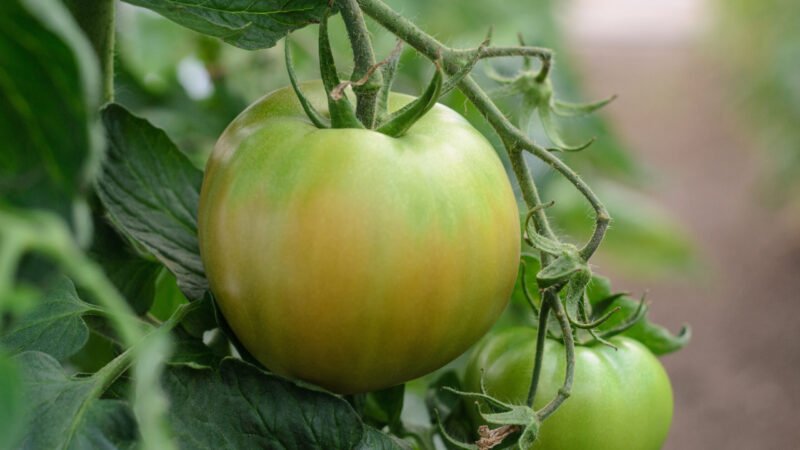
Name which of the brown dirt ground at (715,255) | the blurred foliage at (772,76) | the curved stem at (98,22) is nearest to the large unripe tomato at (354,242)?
the curved stem at (98,22)

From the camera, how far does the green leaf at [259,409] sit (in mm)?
366

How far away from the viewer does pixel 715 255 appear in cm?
394

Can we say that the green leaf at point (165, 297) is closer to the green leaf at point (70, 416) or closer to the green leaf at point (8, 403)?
the green leaf at point (70, 416)

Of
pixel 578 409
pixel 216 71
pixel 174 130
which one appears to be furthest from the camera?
pixel 216 71

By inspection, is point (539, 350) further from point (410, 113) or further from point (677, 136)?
point (677, 136)

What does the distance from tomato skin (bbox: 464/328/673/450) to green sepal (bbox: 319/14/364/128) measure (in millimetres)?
141

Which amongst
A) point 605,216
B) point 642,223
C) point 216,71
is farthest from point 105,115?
point 642,223

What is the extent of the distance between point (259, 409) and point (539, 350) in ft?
0.39

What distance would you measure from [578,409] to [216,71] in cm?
Answer: 59

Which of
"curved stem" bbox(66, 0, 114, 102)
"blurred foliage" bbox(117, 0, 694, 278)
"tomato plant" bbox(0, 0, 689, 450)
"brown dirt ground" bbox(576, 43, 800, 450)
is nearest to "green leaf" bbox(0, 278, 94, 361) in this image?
"tomato plant" bbox(0, 0, 689, 450)

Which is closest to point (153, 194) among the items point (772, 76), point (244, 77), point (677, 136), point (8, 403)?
point (8, 403)

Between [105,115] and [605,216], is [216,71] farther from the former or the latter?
[605,216]

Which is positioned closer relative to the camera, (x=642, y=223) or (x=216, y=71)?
(x=216, y=71)

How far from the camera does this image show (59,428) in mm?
318
